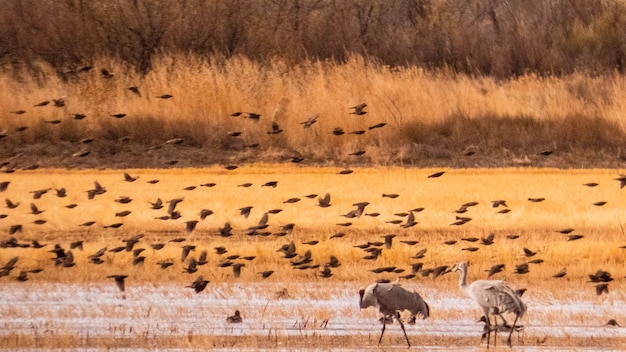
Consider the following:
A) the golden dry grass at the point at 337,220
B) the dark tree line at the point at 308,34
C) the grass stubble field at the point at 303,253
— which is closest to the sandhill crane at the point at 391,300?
the grass stubble field at the point at 303,253

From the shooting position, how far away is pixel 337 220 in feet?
50.0

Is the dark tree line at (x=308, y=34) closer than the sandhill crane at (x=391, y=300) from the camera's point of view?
No

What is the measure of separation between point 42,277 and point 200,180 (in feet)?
20.7

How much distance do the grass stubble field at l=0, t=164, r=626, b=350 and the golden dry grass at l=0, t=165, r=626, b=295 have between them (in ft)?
0.09

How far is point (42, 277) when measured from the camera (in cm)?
1192

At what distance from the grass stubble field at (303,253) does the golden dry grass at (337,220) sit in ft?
0.09

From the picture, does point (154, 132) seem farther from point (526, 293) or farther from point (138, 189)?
point (526, 293)

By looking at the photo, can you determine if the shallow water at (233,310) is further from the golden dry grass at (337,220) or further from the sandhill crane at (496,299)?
the golden dry grass at (337,220)

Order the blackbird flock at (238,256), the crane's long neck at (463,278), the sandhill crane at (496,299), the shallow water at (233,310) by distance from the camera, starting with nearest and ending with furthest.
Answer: the sandhill crane at (496,299) → the shallow water at (233,310) → the crane's long neck at (463,278) → the blackbird flock at (238,256)

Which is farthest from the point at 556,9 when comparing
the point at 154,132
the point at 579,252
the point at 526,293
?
the point at 526,293

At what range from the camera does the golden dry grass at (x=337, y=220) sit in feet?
40.7

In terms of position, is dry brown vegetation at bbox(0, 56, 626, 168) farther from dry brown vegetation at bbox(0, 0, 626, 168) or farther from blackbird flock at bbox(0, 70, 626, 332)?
blackbird flock at bbox(0, 70, 626, 332)

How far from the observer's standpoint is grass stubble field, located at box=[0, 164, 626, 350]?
10.0m

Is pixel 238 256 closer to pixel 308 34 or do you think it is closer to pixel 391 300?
pixel 391 300
